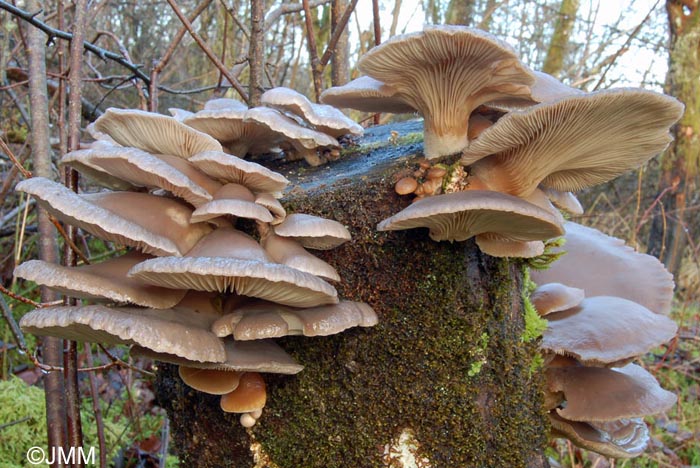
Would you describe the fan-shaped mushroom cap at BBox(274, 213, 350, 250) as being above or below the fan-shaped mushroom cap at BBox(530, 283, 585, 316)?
above

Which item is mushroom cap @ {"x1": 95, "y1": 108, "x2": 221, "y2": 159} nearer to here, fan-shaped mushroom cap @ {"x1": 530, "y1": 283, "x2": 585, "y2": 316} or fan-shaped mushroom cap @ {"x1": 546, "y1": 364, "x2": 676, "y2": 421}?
fan-shaped mushroom cap @ {"x1": 530, "y1": 283, "x2": 585, "y2": 316}

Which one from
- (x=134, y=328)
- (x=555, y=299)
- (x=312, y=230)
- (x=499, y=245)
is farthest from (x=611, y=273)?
(x=134, y=328)

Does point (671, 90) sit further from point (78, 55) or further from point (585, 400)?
point (78, 55)

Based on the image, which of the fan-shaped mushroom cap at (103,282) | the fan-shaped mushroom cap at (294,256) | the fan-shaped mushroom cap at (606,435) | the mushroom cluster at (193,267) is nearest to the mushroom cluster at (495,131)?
the fan-shaped mushroom cap at (294,256)

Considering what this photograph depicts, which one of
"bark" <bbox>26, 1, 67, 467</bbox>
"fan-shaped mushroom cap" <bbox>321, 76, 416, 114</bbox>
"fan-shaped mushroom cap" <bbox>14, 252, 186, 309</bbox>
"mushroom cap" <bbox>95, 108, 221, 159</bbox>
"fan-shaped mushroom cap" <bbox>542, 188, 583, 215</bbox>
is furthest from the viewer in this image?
"bark" <bbox>26, 1, 67, 467</bbox>

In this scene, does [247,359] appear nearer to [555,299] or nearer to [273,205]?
[273,205]

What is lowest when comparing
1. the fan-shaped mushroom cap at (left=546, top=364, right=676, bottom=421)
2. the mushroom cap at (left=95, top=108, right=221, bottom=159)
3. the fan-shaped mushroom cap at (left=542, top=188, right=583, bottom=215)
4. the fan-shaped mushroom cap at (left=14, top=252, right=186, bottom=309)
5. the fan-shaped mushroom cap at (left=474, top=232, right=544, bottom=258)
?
the fan-shaped mushroom cap at (left=546, top=364, right=676, bottom=421)

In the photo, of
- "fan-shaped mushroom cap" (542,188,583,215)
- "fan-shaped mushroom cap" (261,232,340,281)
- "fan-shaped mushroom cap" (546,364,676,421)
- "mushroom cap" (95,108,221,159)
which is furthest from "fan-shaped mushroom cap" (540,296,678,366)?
"mushroom cap" (95,108,221,159)

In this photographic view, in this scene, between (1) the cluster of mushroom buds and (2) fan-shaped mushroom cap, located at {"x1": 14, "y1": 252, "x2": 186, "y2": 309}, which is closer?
(2) fan-shaped mushroom cap, located at {"x1": 14, "y1": 252, "x2": 186, "y2": 309}

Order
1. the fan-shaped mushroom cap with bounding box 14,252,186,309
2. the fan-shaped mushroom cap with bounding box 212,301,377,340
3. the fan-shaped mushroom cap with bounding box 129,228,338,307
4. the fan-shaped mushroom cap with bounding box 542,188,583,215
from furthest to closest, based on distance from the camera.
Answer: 1. the fan-shaped mushroom cap with bounding box 542,188,583,215
2. the fan-shaped mushroom cap with bounding box 212,301,377,340
3. the fan-shaped mushroom cap with bounding box 14,252,186,309
4. the fan-shaped mushroom cap with bounding box 129,228,338,307

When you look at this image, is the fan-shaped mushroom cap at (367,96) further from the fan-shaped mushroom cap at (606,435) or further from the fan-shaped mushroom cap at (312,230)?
the fan-shaped mushroom cap at (606,435)
